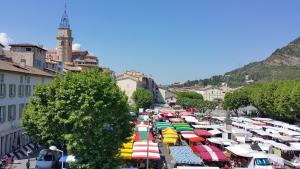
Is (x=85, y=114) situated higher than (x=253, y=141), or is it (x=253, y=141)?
(x=85, y=114)

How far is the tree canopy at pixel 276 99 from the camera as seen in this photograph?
7519 centimetres

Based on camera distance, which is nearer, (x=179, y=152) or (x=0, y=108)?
(x=179, y=152)

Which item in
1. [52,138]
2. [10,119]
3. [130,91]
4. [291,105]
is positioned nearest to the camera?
[52,138]

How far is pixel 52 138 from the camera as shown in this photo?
34812 mm

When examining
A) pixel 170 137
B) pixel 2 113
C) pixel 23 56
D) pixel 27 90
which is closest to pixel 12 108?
pixel 2 113

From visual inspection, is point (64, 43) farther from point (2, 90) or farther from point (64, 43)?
point (2, 90)

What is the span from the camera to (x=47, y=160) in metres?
34.5

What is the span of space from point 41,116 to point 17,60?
26.7 metres

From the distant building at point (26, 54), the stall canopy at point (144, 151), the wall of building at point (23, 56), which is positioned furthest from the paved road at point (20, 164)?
the wall of building at point (23, 56)

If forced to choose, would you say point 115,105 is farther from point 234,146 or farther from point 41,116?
point 234,146

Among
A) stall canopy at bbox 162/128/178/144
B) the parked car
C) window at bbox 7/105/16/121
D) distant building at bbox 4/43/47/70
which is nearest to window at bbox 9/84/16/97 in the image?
window at bbox 7/105/16/121

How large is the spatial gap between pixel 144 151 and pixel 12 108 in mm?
18122

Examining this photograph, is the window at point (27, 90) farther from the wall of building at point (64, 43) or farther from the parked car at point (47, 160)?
the wall of building at point (64, 43)

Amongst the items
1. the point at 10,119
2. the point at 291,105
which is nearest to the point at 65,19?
the point at 291,105
